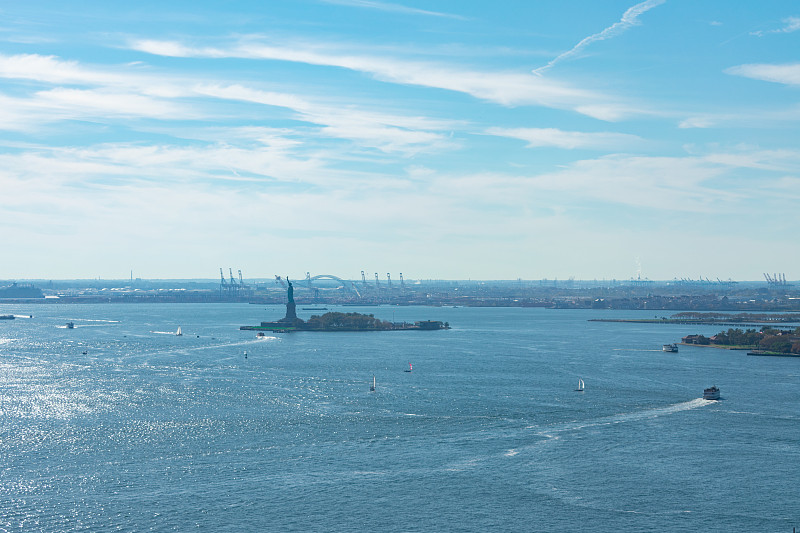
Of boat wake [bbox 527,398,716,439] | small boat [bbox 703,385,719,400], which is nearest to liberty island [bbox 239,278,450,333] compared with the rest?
small boat [bbox 703,385,719,400]

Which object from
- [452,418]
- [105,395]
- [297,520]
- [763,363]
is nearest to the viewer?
[297,520]

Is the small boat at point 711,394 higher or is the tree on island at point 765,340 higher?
the tree on island at point 765,340

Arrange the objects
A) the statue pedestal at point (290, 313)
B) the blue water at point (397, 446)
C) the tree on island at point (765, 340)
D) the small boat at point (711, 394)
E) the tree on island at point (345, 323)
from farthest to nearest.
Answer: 1. the statue pedestal at point (290, 313)
2. the tree on island at point (345, 323)
3. the tree on island at point (765, 340)
4. the small boat at point (711, 394)
5. the blue water at point (397, 446)

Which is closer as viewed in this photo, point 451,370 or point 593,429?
point 593,429

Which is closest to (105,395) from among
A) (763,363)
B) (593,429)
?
(593,429)

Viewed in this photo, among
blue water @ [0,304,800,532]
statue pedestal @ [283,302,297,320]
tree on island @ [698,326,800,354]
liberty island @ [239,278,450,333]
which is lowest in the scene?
blue water @ [0,304,800,532]

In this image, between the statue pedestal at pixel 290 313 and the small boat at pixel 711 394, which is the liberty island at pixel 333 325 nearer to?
the statue pedestal at pixel 290 313

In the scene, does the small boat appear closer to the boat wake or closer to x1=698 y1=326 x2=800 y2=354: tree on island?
the boat wake

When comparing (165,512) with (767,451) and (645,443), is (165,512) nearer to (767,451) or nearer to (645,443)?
(645,443)

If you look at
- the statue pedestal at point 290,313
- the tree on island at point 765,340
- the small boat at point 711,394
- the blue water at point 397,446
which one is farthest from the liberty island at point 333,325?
the small boat at point 711,394
